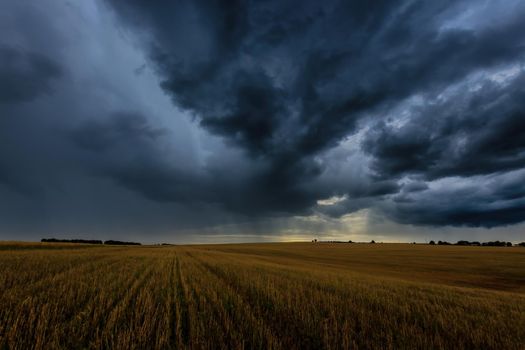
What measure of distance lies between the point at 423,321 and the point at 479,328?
122cm

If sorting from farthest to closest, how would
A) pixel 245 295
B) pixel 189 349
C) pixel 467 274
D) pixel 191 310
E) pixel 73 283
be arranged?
1. pixel 467 274
2. pixel 73 283
3. pixel 245 295
4. pixel 191 310
5. pixel 189 349

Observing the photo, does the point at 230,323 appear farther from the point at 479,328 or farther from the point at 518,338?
the point at 518,338

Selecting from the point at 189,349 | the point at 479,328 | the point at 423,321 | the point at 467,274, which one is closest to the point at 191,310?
A: the point at 189,349

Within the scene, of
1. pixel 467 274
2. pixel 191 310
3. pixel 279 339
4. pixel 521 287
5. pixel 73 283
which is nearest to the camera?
pixel 279 339

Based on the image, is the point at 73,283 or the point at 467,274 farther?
the point at 467,274

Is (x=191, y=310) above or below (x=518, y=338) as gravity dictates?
above

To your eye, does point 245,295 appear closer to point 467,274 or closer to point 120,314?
point 120,314

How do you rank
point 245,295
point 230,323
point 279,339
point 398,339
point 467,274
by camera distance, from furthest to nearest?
point 467,274 < point 245,295 < point 230,323 < point 398,339 < point 279,339

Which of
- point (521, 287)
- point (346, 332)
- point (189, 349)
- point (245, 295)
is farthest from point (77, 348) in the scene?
point (521, 287)

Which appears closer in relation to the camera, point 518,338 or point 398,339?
point 398,339

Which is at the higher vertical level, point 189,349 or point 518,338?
point 189,349

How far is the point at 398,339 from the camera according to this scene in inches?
235

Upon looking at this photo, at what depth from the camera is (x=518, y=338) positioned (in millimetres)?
6594

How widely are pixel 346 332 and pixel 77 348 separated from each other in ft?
16.7
